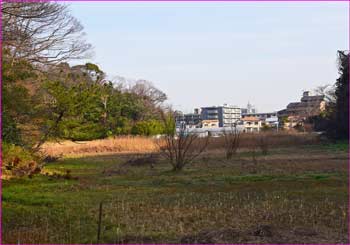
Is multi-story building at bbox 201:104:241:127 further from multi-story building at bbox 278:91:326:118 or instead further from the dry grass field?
the dry grass field

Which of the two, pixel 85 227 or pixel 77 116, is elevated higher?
pixel 77 116

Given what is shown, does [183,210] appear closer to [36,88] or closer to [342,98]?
[36,88]

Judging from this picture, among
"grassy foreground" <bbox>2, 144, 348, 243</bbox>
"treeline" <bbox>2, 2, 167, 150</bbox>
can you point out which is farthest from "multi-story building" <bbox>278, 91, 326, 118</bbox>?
"grassy foreground" <bbox>2, 144, 348, 243</bbox>

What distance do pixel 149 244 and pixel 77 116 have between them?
17.5 meters

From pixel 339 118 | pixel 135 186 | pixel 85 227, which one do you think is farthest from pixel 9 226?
pixel 339 118

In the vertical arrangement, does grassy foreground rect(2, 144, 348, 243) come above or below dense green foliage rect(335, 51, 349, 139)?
below

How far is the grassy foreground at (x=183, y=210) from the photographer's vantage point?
21.7 ft

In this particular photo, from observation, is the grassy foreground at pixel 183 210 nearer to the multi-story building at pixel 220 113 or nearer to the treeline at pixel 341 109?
the treeline at pixel 341 109

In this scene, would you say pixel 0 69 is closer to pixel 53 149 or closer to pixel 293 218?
pixel 293 218

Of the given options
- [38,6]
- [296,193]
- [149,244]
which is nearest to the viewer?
[149,244]

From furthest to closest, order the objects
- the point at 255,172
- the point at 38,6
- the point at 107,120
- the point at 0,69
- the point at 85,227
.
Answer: the point at 107,120, the point at 38,6, the point at 255,172, the point at 0,69, the point at 85,227

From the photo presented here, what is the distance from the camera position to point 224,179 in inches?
577

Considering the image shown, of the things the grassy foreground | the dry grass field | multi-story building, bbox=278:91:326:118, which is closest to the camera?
the grassy foreground

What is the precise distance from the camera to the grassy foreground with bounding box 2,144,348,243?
21.7ft
